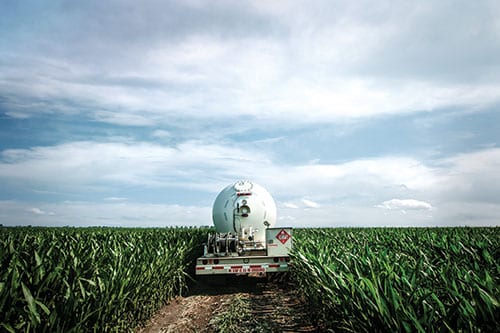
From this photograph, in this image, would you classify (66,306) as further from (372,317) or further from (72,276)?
(372,317)

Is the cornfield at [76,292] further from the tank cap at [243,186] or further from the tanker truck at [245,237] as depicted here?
the tank cap at [243,186]

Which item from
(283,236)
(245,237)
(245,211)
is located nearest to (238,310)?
(283,236)

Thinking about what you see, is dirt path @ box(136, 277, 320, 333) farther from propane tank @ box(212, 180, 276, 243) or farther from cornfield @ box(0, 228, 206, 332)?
propane tank @ box(212, 180, 276, 243)

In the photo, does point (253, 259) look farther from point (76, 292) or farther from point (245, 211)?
point (76, 292)

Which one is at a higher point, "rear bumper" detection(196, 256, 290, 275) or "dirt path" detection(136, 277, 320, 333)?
"rear bumper" detection(196, 256, 290, 275)

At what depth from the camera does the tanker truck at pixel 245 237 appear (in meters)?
10.1

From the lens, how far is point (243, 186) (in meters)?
12.6

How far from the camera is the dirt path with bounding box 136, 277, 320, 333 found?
6.96 metres

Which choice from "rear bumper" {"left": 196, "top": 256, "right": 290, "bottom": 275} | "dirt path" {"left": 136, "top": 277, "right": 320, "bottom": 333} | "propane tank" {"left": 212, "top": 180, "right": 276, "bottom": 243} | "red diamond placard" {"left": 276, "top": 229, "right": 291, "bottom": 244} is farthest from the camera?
"propane tank" {"left": 212, "top": 180, "right": 276, "bottom": 243}

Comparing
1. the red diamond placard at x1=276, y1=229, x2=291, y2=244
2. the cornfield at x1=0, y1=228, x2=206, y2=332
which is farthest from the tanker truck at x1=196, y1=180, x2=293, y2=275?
the cornfield at x1=0, y1=228, x2=206, y2=332

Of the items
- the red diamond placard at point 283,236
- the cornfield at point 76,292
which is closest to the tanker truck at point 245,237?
the red diamond placard at point 283,236

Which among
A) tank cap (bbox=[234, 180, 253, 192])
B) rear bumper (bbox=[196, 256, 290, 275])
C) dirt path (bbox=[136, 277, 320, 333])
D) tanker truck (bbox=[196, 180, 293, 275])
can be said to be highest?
tank cap (bbox=[234, 180, 253, 192])

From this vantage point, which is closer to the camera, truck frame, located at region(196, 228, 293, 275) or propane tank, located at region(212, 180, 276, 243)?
truck frame, located at region(196, 228, 293, 275)

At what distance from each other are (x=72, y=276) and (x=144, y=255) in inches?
103
